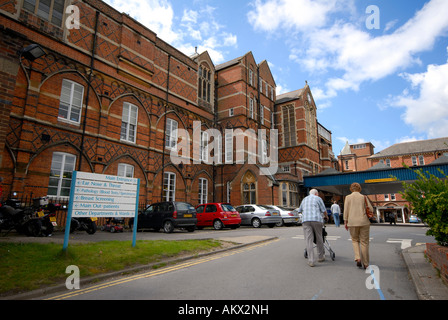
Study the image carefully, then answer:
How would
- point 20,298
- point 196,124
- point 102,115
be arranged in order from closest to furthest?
point 20,298, point 102,115, point 196,124

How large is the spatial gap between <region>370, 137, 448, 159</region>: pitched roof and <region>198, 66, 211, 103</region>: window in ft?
143

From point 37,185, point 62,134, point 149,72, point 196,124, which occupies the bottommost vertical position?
point 37,185

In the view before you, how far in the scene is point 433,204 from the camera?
5.05 meters

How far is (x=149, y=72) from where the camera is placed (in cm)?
2008

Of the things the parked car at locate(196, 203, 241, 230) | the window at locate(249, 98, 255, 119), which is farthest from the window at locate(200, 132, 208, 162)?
the parked car at locate(196, 203, 241, 230)

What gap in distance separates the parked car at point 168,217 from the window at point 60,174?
4411 mm

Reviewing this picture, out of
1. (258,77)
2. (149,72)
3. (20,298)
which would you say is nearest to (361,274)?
(20,298)

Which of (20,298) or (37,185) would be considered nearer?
(20,298)

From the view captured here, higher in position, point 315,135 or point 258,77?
point 258,77

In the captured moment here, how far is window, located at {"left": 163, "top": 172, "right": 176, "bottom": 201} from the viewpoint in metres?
20.4

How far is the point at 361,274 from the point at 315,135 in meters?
35.0

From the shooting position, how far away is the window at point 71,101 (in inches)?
596
